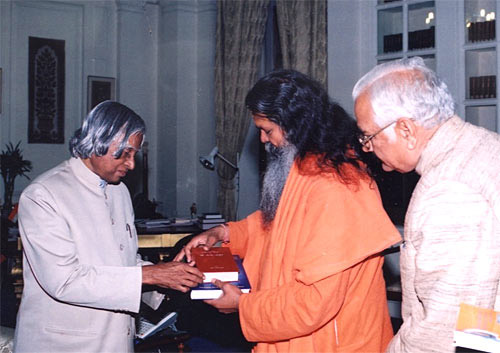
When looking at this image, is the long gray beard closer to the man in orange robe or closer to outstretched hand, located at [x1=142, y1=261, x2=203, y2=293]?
the man in orange robe

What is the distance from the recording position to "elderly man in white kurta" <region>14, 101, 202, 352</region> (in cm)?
201

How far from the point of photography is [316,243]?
166cm

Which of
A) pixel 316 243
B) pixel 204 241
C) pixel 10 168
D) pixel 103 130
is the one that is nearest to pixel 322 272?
pixel 316 243

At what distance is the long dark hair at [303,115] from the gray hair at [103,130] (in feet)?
1.79

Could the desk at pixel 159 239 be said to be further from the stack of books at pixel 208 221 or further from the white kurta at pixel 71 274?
the white kurta at pixel 71 274

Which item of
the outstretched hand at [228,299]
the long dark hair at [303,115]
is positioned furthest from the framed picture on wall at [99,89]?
the outstretched hand at [228,299]

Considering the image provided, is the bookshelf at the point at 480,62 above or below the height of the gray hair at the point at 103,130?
above

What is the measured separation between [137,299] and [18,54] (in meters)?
5.95

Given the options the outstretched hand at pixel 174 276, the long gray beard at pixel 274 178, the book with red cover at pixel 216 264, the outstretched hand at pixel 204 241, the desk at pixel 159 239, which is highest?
the long gray beard at pixel 274 178

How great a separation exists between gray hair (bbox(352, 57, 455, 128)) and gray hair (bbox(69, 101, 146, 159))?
1.10 metres

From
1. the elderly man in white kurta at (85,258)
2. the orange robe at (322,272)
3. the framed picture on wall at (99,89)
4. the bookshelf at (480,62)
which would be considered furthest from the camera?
the framed picture on wall at (99,89)

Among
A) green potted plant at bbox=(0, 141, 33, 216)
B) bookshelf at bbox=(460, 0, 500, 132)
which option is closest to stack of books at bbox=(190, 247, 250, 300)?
bookshelf at bbox=(460, 0, 500, 132)

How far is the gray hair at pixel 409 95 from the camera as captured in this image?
1.44 meters

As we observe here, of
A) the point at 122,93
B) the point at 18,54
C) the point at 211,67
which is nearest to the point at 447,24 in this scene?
the point at 211,67
